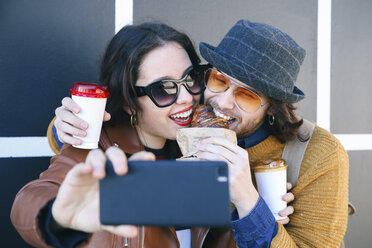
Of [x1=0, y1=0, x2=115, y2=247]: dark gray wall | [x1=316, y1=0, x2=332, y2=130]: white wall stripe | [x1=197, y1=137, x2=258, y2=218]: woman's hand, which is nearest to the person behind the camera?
[x1=197, y1=137, x2=258, y2=218]: woman's hand

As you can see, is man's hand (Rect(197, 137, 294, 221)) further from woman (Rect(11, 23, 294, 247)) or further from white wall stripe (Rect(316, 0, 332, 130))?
white wall stripe (Rect(316, 0, 332, 130))

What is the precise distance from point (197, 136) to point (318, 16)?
2.94 meters

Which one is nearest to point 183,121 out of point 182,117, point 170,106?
point 182,117

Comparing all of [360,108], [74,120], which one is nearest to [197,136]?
[74,120]

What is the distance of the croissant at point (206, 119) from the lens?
2064 millimetres

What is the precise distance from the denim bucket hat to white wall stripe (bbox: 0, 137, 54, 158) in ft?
5.58

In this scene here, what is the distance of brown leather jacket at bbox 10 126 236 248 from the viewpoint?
4.38ft

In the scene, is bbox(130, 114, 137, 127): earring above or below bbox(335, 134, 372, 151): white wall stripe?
above

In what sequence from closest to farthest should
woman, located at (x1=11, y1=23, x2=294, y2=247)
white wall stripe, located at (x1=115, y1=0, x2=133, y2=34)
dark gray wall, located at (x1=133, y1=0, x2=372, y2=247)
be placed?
woman, located at (x1=11, y1=23, x2=294, y2=247)
white wall stripe, located at (x1=115, y1=0, x2=133, y2=34)
dark gray wall, located at (x1=133, y1=0, x2=372, y2=247)

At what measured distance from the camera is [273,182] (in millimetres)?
2004

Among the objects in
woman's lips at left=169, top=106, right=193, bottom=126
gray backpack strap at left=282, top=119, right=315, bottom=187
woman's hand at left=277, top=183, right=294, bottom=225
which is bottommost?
woman's hand at left=277, top=183, right=294, bottom=225

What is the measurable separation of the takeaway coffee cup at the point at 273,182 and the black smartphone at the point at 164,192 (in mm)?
1037

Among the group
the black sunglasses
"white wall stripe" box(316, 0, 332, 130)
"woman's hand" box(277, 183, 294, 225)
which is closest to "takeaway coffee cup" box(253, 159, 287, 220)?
"woman's hand" box(277, 183, 294, 225)

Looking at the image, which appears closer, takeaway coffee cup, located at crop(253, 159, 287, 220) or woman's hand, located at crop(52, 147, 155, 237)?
woman's hand, located at crop(52, 147, 155, 237)
